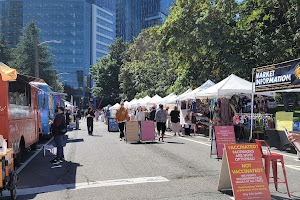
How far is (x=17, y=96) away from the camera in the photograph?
10367 millimetres

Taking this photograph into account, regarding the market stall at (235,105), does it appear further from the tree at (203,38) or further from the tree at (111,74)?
the tree at (111,74)

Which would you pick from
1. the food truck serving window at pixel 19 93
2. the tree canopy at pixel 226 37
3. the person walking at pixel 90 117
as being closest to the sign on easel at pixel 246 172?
the food truck serving window at pixel 19 93

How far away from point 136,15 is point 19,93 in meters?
158

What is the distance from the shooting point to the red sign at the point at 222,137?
35.6 feet

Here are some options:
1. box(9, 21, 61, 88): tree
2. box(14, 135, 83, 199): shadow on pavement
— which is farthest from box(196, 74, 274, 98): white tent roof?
box(9, 21, 61, 88): tree

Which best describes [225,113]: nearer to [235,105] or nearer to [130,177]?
[235,105]

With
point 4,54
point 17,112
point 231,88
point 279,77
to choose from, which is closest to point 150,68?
point 231,88

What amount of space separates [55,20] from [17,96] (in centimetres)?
13894

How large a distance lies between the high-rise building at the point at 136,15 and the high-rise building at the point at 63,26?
22.9 meters

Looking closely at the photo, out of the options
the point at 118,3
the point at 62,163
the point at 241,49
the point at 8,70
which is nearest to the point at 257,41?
the point at 241,49

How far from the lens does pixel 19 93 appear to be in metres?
10.7

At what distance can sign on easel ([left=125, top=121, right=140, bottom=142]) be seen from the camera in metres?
16.3

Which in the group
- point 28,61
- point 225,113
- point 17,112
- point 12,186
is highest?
point 28,61

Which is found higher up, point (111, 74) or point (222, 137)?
point (111, 74)
